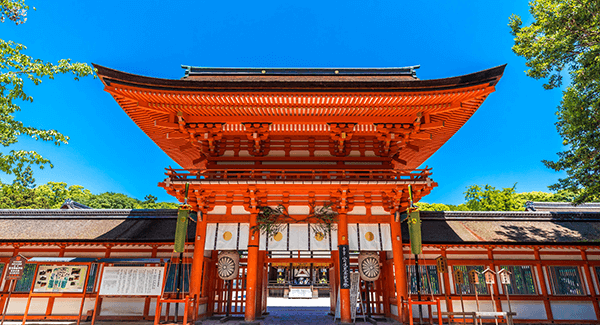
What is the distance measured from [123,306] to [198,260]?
3.95 meters

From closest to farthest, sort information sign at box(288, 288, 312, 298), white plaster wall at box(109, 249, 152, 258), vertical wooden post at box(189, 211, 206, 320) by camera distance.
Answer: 1. vertical wooden post at box(189, 211, 206, 320)
2. white plaster wall at box(109, 249, 152, 258)
3. information sign at box(288, 288, 312, 298)

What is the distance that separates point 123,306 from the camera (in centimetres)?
1185

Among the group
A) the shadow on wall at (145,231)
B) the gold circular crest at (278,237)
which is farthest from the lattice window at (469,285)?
the shadow on wall at (145,231)

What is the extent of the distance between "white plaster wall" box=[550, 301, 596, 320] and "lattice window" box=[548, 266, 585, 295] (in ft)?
1.26

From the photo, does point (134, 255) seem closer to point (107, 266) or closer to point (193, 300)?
point (107, 266)

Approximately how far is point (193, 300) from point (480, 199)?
3384 centimetres

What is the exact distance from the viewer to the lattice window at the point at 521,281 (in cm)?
1192

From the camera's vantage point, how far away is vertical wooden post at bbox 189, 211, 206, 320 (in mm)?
10656

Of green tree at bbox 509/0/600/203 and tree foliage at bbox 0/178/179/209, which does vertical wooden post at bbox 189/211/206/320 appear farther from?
tree foliage at bbox 0/178/179/209

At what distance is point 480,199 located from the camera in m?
34.4

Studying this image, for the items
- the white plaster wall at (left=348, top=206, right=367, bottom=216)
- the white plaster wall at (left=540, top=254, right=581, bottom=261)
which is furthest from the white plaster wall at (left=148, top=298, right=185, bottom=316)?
the white plaster wall at (left=540, top=254, right=581, bottom=261)

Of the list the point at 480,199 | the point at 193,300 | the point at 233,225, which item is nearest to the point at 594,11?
the point at 233,225

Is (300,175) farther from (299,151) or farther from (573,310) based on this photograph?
(573,310)

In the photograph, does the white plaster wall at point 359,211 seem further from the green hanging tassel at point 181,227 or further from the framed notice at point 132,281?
the framed notice at point 132,281
